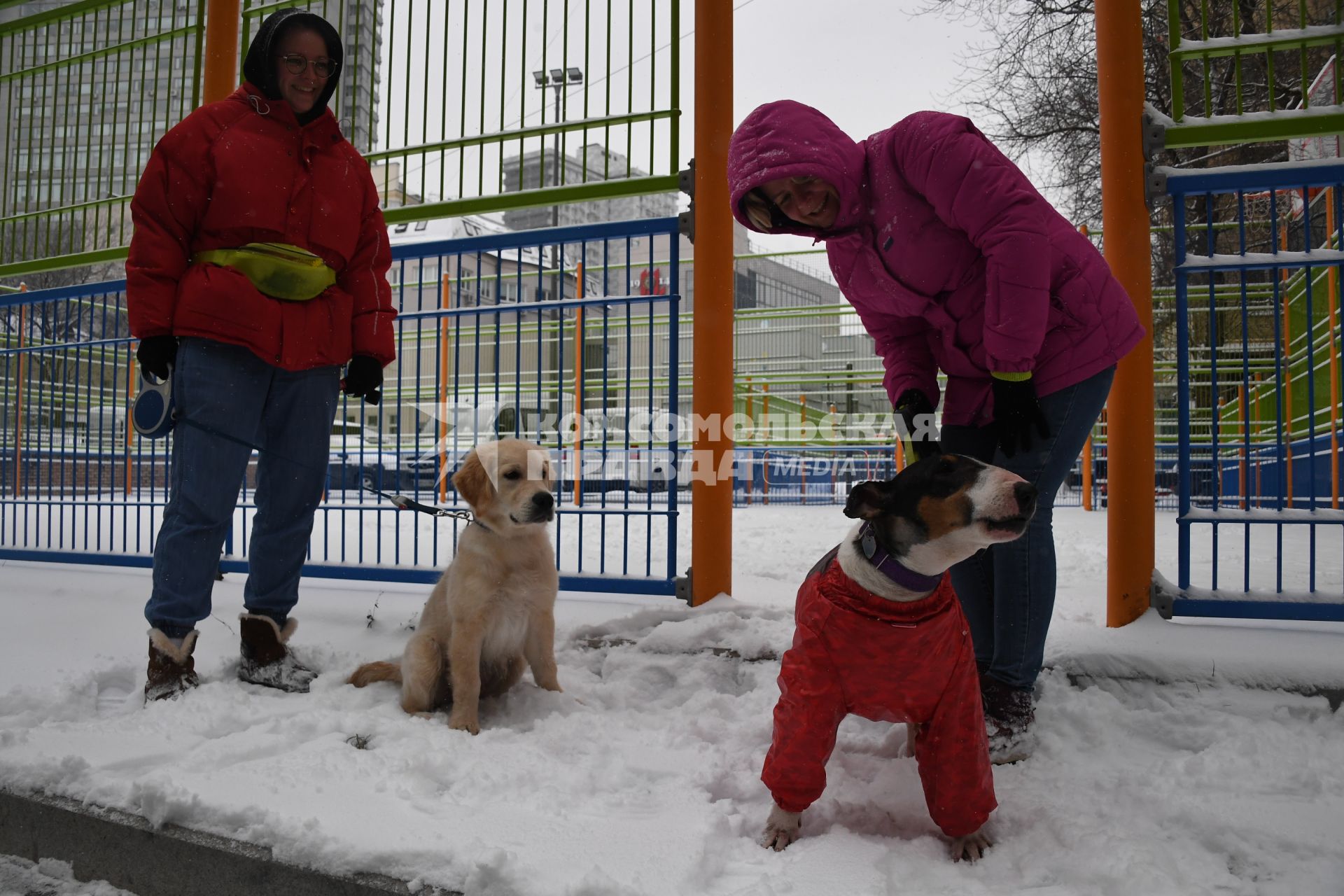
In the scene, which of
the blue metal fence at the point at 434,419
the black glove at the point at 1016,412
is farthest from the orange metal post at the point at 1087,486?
the black glove at the point at 1016,412

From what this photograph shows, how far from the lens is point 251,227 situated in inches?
104

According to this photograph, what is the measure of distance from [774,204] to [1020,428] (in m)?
0.91

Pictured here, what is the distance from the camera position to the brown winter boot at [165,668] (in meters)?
2.58

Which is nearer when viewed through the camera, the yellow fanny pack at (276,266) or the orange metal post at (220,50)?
the yellow fanny pack at (276,266)

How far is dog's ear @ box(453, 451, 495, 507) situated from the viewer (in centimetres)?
270

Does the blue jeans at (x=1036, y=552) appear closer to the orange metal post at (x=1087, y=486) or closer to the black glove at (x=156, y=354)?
the black glove at (x=156, y=354)

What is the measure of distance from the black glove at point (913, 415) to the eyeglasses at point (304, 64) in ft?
7.59

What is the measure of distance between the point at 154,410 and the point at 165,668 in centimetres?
90

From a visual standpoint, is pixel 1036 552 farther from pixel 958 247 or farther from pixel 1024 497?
pixel 958 247

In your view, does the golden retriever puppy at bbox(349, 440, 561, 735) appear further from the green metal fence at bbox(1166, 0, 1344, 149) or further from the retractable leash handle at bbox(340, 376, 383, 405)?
the green metal fence at bbox(1166, 0, 1344, 149)

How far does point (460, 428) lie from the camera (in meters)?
4.62

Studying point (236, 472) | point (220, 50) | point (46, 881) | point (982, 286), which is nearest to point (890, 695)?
point (982, 286)

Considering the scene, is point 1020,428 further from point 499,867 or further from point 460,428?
point 460,428

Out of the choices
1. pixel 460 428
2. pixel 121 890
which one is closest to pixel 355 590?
pixel 460 428
